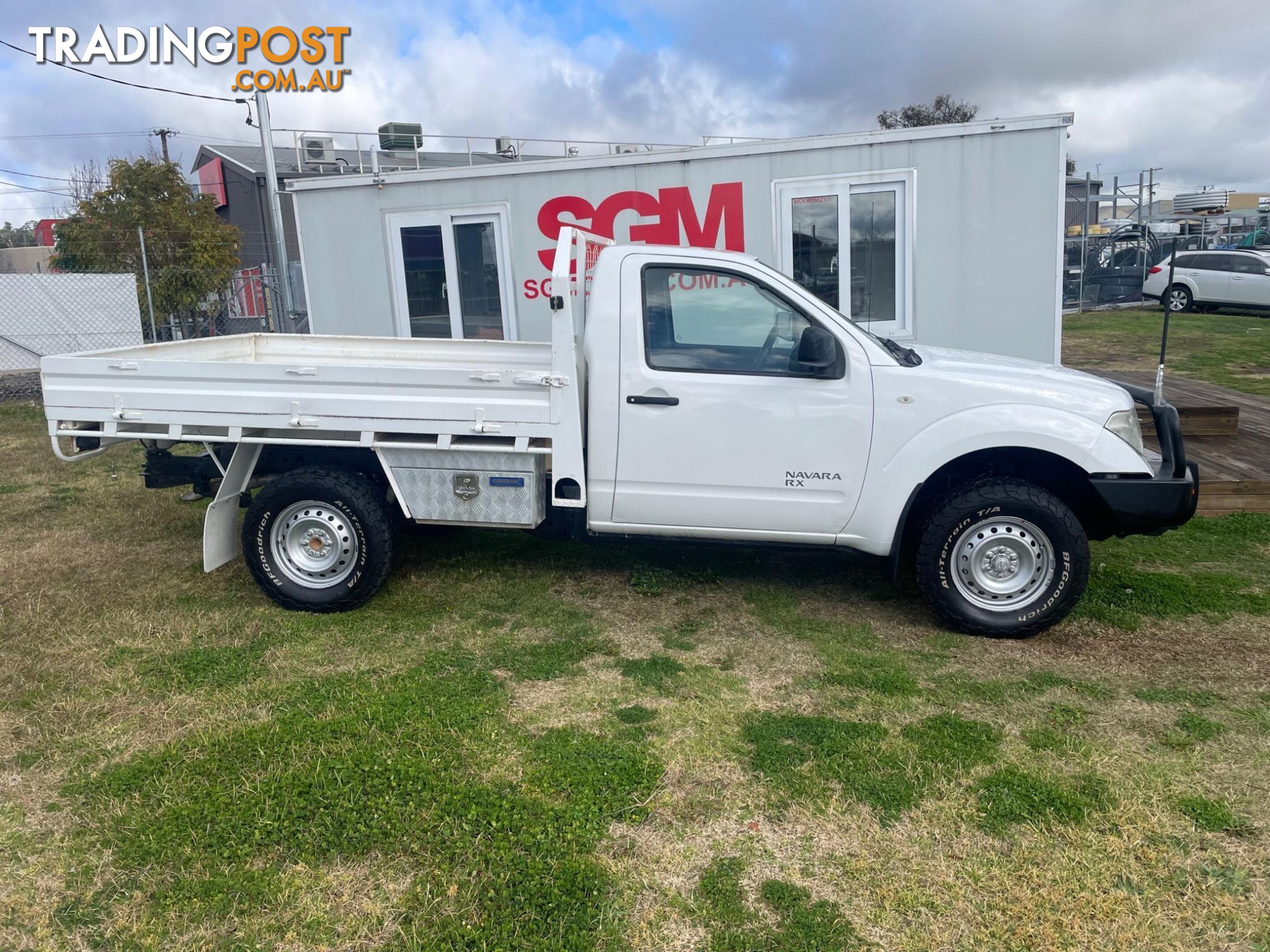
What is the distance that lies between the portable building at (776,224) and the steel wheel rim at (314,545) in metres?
4.23

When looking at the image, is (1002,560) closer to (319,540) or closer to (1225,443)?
(319,540)

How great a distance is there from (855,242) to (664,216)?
1.79m

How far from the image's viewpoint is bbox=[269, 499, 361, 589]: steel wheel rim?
512cm

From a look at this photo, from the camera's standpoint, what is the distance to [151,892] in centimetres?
287

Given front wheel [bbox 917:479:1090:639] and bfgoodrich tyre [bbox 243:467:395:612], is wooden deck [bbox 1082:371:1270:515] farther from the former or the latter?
bfgoodrich tyre [bbox 243:467:395:612]

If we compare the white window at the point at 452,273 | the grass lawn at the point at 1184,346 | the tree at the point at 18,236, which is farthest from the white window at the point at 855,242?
the tree at the point at 18,236

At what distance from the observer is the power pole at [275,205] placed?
13.6m

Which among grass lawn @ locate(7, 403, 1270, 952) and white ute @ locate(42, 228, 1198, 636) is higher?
white ute @ locate(42, 228, 1198, 636)

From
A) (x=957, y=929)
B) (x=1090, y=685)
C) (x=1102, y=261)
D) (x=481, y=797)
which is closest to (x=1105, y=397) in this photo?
(x=1090, y=685)

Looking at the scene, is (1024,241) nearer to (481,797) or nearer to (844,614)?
(844,614)

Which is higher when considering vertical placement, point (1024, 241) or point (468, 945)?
point (1024, 241)

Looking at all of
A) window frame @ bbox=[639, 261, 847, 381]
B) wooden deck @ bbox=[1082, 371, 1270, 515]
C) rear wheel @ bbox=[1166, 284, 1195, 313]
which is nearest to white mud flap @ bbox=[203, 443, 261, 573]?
window frame @ bbox=[639, 261, 847, 381]

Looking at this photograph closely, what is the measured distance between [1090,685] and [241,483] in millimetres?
4683

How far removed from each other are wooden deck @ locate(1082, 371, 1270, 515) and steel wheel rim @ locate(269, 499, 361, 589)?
18.2 ft
